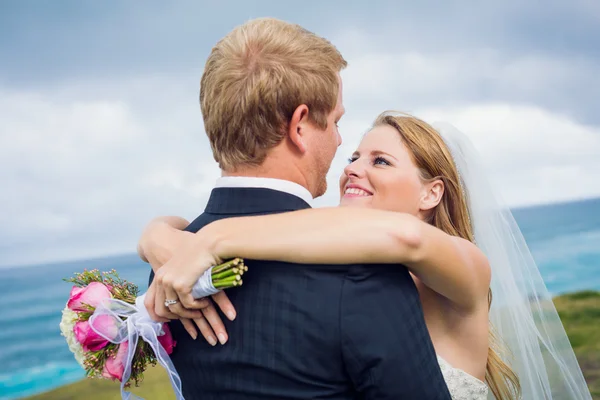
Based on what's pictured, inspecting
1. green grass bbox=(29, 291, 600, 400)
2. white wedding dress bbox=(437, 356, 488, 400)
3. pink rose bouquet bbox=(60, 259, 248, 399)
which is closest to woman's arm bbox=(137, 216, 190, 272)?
pink rose bouquet bbox=(60, 259, 248, 399)

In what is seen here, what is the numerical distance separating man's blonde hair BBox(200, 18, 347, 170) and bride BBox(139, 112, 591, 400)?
0.31m

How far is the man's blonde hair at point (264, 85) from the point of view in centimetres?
218

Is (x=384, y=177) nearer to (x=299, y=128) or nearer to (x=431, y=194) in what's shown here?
(x=431, y=194)

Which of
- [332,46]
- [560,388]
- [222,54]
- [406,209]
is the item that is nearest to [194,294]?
[222,54]

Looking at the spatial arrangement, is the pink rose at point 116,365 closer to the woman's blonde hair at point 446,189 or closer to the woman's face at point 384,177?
the woman's face at point 384,177

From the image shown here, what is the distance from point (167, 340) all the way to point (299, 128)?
3.32 ft

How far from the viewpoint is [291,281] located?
6.91 ft

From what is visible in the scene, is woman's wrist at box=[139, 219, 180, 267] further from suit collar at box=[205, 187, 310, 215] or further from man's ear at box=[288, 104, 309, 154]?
man's ear at box=[288, 104, 309, 154]

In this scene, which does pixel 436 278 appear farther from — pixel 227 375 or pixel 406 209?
pixel 406 209

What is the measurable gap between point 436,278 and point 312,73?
90 centimetres

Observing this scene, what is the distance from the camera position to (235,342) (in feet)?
7.30

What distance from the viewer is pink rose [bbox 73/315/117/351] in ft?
8.43

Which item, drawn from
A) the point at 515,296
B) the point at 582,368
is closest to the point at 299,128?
the point at 515,296

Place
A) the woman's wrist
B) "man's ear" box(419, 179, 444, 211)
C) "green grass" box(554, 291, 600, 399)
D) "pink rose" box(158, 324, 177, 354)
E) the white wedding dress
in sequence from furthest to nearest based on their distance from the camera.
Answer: "green grass" box(554, 291, 600, 399), "man's ear" box(419, 179, 444, 211), the white wedding dress, the woman's wrist, "pink rose" box(158, 324, 177, 354)
